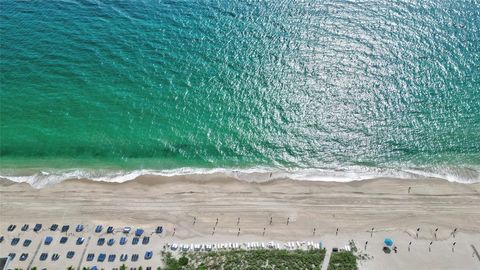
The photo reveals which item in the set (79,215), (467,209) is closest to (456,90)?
→ (467,209)

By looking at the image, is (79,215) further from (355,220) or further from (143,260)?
(355,220)

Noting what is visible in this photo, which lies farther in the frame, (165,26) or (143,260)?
(165,26)

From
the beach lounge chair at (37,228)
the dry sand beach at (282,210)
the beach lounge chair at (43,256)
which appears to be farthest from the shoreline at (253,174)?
the beach lounge chair at (43,256)

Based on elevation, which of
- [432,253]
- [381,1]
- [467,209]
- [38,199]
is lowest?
[38,199]

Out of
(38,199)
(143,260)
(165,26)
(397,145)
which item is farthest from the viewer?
(165,26)

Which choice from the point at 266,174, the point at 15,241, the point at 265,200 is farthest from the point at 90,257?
the point at 266,174

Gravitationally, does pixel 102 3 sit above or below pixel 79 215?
above

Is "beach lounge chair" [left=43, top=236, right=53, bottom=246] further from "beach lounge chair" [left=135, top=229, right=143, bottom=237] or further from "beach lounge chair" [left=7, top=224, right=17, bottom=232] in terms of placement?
"beach lounge chair" [left=135, top=229, right=143, bottom=237]

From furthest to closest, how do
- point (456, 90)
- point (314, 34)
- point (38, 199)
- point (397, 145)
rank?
1. point (314, 34)
2. point (456, 90)
3. point (397, 145)
4. point (38, 199)

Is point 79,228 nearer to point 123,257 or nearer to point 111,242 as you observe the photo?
point 111,242
